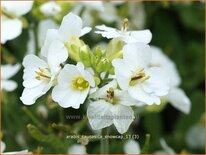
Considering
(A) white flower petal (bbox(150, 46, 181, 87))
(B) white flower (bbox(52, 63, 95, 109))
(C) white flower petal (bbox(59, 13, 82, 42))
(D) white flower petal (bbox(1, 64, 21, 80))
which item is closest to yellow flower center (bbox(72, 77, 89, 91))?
(B) white flower (bbox(52, 63, 95, 109))

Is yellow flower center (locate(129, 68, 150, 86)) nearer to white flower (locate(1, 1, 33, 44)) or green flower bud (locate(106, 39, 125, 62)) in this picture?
green flower bud (locate(106, 39, 125, 62))

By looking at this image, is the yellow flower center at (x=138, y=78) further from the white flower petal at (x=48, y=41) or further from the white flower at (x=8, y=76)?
the white flower at (x=8, y=76)

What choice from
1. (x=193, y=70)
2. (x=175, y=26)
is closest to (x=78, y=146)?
(x=193, y=70)

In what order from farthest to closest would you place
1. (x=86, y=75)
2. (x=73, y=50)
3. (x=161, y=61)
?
(x=161, y=61) < (x=73, y=50) < (x=86, y=75)

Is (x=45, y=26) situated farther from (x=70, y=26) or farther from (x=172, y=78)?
(x=70, y=26)

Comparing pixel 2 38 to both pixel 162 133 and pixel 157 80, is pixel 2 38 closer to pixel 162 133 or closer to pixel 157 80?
pixel 157 80

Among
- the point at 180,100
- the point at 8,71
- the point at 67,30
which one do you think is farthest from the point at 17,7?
the point at 180,100
